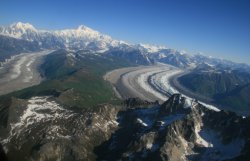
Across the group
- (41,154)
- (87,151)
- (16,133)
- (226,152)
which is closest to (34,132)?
(16,133)

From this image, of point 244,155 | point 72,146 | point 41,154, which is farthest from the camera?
point 72,146

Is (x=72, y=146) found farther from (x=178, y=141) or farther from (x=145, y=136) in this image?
(x=178, y=141)

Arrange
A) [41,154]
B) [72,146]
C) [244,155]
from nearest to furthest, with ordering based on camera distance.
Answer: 1. [244,155]
2. [41,154]
3. [72,146]

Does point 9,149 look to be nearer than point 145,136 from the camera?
Yes

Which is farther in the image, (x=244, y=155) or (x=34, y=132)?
(x=34, y=132)

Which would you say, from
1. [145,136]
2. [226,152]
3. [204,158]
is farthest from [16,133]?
[226,152]

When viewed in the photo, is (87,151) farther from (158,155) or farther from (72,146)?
(158,155)

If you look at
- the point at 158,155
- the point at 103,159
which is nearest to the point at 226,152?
the point at 158,155
